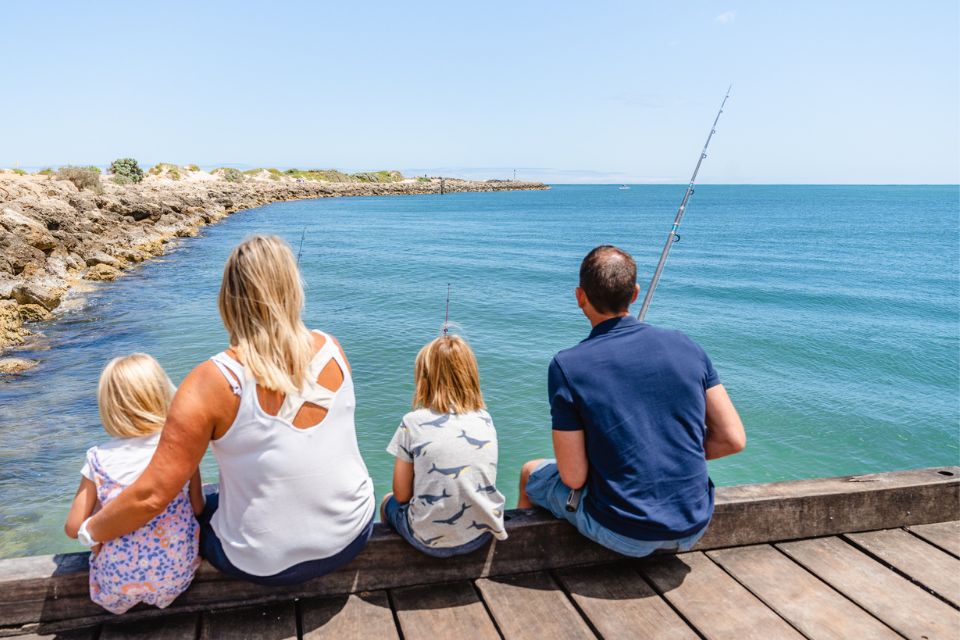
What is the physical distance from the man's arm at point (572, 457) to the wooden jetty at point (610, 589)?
0.28 m

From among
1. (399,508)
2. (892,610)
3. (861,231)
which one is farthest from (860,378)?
(861,231)

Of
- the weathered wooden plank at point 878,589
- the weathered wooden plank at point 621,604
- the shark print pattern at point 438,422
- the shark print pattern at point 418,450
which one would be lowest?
the weathered wooden plank at point 621,604

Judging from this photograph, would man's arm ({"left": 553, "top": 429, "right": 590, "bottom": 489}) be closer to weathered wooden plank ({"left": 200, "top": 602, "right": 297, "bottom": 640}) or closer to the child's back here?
weathered wooden plank ({"left": 200, "top": 602, "right": 297, "bottom": 640})

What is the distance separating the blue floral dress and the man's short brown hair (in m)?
1.71

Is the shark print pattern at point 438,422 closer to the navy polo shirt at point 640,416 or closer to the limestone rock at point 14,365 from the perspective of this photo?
the navy polo shirt at point 640,416

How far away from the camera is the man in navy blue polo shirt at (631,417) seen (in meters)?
2.45

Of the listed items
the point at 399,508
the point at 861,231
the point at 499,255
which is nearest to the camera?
the point at 399,508

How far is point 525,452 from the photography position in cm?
845

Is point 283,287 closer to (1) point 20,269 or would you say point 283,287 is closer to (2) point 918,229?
(1) point 20,269

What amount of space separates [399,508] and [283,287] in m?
1.10

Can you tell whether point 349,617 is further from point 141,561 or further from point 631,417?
point 631,417

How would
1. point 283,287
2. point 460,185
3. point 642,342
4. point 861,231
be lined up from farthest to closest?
point 460,185 < point 861,231 < point 642,342 < point 283,287

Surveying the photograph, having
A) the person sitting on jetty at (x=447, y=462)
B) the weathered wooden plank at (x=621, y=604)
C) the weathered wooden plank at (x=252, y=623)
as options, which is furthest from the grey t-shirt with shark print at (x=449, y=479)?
the weathered wooden plank at (x=252, y=623)

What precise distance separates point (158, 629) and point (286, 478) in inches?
A: 30.7
